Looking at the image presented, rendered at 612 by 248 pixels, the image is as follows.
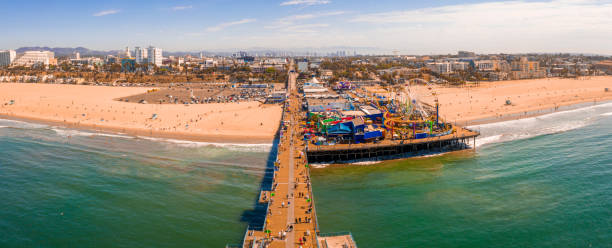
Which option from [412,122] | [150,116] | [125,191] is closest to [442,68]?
[412,122]

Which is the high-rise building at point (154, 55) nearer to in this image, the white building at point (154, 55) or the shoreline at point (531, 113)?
the white building at point (154, 55)

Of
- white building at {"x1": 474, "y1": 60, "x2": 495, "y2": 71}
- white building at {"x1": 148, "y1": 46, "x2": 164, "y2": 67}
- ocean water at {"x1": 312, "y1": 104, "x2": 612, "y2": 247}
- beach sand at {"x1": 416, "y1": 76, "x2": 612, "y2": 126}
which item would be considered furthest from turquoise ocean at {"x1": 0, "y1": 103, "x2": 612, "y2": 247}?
white building at {"x1": 148, "y1": 46, "x2": 164, "y2": 67}

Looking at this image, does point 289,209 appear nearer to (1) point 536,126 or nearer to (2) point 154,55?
(1) point 536,126

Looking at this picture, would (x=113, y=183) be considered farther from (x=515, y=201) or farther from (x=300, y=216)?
(x=515, y=201)

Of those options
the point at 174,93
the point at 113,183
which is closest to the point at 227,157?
the point at 113,183

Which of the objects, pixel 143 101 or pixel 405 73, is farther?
pixel 405 73

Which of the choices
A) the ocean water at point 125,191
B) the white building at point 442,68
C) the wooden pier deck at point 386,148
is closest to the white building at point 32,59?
the ocean water at point 125,191

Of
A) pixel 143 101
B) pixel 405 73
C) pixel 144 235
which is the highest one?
pixel 405 73
